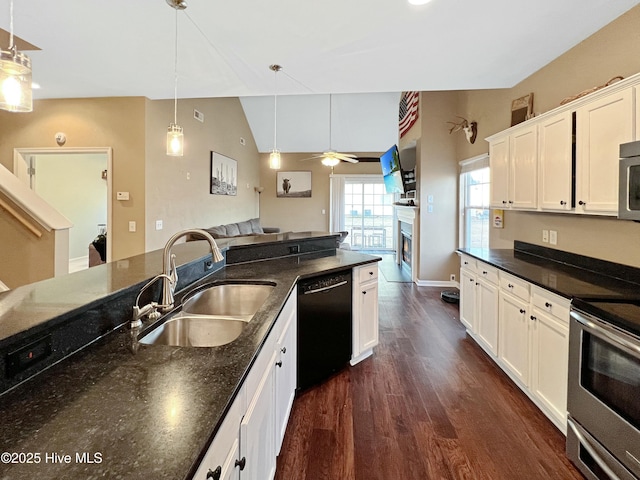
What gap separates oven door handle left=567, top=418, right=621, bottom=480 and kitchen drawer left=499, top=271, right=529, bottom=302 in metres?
0.79

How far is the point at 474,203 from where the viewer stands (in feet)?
16.9

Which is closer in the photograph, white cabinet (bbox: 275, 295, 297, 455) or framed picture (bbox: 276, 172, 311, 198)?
white cabinet (bbox: 275, 295, 297, 455)

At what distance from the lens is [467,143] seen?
5.05 m

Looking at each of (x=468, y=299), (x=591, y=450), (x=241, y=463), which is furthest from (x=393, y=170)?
(x=241, y=463)

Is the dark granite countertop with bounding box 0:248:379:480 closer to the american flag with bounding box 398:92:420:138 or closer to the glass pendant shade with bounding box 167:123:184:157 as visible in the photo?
the glass pendant shade with bounding box 167:123:184:157

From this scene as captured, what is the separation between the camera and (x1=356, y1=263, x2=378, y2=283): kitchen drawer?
112 inches

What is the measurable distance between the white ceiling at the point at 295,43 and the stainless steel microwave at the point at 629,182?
3.60 ft

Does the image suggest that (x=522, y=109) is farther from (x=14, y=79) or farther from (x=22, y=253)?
(x=22, y=253)

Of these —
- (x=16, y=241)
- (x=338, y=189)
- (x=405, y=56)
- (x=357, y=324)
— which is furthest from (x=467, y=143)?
(x=16, y=241)

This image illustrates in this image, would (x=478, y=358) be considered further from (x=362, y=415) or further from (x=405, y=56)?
(x=405, y=56)

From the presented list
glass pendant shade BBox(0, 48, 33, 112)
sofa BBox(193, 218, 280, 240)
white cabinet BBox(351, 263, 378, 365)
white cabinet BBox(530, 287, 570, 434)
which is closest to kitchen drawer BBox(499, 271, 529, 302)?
white cabinet BBox(530, 287, 570, 434)

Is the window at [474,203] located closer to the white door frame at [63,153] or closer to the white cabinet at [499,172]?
the white cabinet at [499,172]

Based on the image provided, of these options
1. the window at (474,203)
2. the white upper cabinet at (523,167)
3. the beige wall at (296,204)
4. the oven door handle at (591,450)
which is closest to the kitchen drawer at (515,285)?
the white upper cabinet at (523,167)

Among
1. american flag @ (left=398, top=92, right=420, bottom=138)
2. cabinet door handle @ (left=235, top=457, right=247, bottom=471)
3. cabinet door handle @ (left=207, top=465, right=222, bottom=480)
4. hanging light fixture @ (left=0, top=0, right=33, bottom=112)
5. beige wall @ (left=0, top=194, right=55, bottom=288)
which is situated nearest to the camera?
cabinet door handle @ (left=207, top=465, right=222, bottom=480)
